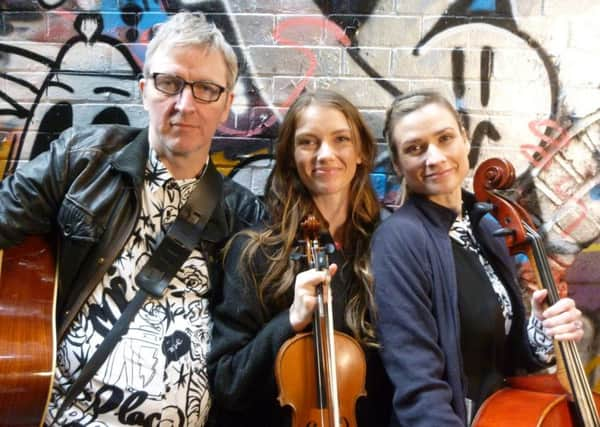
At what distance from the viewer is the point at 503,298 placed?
169cm

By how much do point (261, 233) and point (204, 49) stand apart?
0.53 meters

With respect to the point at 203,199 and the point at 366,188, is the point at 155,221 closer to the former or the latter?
the point at 203,199

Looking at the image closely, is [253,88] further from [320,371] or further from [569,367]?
[569,367]

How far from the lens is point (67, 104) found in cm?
209

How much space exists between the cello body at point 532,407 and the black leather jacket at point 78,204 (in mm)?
1025

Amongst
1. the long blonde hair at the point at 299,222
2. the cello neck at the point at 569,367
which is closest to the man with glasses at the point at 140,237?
the long blonde hair at the point at 299,222

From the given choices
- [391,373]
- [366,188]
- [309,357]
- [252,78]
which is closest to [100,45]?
[252,78]

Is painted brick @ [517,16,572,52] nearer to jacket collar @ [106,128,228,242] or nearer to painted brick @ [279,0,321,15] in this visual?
painted brick @ [279,0,321,15]

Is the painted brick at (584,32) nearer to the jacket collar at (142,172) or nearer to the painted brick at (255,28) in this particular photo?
the painted brick at (255,28)

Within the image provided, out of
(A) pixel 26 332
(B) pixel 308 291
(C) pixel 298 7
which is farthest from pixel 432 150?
(A) pixel 26 332

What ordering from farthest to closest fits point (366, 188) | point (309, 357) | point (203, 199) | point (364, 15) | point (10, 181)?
point (364, 15) < point (366, 188) < point (203, 199) < point (10, 181) < point (309, 357)

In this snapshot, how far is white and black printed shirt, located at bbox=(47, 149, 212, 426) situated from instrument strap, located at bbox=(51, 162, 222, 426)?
0.07ft

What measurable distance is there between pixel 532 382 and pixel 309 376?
22.8 inches

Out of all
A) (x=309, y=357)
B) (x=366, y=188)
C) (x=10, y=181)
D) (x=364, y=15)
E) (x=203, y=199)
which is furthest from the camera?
(x=364, y=15)
